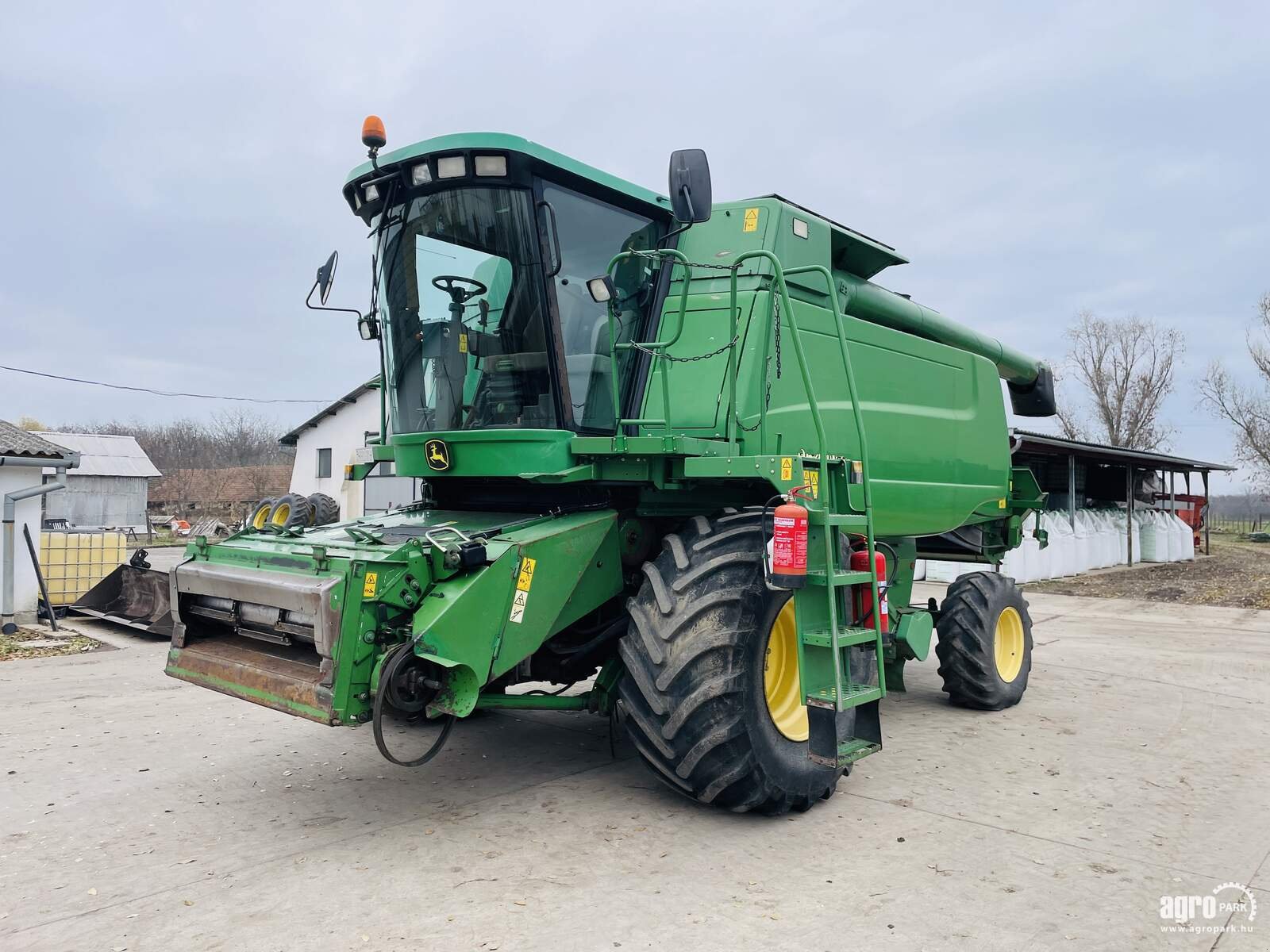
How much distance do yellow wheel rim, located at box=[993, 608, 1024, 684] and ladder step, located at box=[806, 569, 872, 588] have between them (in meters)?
3.17

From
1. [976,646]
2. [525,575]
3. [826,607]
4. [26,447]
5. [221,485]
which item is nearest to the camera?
[525,575]

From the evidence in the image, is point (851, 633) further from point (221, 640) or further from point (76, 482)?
point (76, 482)

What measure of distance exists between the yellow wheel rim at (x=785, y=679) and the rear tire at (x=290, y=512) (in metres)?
3.03

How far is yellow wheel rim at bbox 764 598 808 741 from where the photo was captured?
4645mm

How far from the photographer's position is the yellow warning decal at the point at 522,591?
3.97 metres

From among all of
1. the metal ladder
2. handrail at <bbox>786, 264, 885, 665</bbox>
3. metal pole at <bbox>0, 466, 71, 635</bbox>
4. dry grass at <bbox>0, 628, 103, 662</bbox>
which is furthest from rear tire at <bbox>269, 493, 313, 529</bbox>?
metal pole at <bbox>0, 466, 71, 635</bbox>

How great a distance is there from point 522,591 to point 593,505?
2.91 ft

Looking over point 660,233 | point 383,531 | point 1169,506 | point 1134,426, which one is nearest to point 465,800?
point 383,531

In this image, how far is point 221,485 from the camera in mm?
51062

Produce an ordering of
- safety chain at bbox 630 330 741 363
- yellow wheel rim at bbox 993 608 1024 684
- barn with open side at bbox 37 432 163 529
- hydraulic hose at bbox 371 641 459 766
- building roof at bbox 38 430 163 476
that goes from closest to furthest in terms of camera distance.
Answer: hydraulic hose at bbox 371 641 459 766 → safety chain at bbox 630 330 741 363 → yellow wheel rim at bbox 993 608 1024 684 → barn with open side at bbox 37 432 163 529 → building roof at bbox 38 430 163 476

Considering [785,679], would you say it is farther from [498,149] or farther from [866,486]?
[498,149]

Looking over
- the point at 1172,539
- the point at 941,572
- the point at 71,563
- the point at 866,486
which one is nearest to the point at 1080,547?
the point at 941,572

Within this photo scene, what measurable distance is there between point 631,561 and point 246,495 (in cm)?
4757

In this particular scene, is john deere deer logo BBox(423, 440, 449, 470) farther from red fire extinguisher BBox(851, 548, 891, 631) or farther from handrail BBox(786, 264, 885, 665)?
red fire extinguisher BBox(851, 548, 891, 631)
